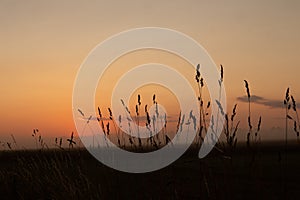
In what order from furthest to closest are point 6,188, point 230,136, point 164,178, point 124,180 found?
1. point 6,188
2. point 124,180
3. point 164,178
4. point 230,136

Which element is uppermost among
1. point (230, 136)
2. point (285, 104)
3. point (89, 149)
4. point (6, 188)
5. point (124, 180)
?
point (285, 104)

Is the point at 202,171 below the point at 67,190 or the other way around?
the other way around

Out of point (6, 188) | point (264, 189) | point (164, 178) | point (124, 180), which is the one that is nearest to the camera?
point (264, 189)

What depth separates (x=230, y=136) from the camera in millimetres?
3697

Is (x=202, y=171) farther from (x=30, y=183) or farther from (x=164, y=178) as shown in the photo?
(x=30, y=183)

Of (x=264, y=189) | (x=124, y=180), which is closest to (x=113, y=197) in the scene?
(x=124, y=180)

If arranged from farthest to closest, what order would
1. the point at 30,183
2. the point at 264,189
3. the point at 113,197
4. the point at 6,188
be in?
1. the point at 6,188
2. the point at 30,183
3. the point at 113,197
4. the point at 264,189

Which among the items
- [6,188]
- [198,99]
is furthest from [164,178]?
[6,188]

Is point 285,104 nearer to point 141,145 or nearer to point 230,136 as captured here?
point 230,136

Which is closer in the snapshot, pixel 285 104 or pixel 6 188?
pixel 285 104

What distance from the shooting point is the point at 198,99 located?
167 inches

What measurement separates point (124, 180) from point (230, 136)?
7.51ft

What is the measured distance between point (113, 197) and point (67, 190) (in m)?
0.56

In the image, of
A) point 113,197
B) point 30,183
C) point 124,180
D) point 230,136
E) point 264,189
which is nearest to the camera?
point 230,136
